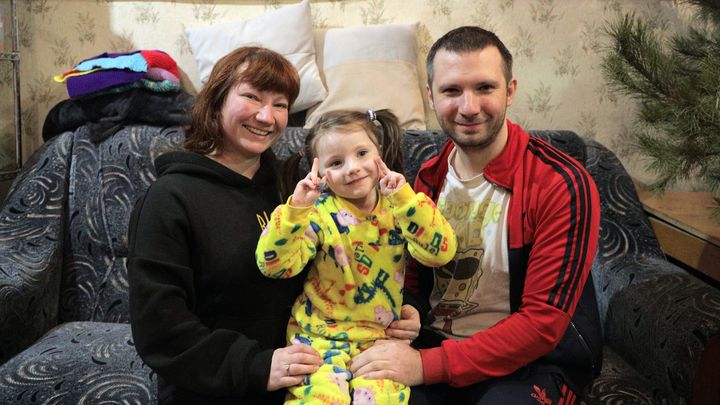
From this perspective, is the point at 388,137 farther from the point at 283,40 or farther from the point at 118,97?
the point at 118,97

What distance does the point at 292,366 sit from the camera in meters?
1.25

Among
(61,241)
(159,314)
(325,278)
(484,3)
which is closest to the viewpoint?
(159,314)

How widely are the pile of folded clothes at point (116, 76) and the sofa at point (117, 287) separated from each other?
15 cm

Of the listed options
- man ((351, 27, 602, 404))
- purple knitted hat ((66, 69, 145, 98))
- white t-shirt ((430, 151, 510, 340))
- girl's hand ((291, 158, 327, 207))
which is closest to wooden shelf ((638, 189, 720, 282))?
man ((351, 27, 602, 404))

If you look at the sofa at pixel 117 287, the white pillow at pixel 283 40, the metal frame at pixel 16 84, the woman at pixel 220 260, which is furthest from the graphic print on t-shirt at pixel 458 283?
the metal frame at pixel 16 84

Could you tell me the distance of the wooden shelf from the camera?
2085 millimetres

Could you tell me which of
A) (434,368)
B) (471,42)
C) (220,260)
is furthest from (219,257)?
(471,42)

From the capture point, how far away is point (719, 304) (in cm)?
153

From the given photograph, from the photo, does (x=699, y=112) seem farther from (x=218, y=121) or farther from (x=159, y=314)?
(x=159, y=314)

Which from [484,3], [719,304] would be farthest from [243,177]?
[484,3]

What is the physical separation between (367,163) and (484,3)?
4.78ft

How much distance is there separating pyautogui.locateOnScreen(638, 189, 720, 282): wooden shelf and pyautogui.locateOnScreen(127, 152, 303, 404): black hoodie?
1471 millimetres

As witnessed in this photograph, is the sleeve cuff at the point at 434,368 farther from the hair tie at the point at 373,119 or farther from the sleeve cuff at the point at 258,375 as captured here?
the hair tie at the point at 373,119

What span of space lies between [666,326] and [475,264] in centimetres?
54
